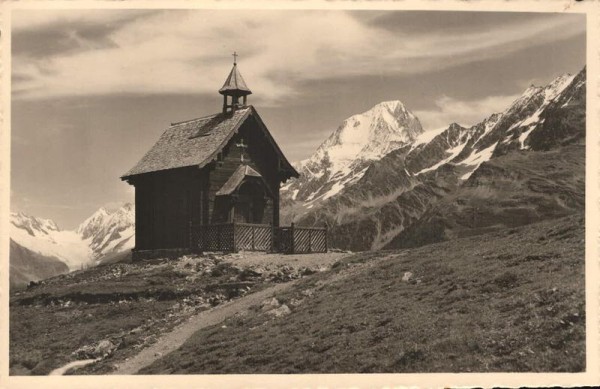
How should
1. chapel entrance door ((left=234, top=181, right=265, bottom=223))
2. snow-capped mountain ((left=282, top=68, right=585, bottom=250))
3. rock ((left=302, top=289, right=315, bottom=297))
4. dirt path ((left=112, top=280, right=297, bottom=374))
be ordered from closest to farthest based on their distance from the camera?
1. dirt path ((left=112, top=280, right=297, bottom=374))
2. rock ((left=302, top=289, right=315, bottom=297))
3. chapel entrance door ((left=234, top=181, right=265, bottom=223))
4. snow-capped mountain ((left=282, top=68, right=585, bottom=250))

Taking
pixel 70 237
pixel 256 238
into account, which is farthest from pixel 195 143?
pixel 70 237

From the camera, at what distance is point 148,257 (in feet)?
134

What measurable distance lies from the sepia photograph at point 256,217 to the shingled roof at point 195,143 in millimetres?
124

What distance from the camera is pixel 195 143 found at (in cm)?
4056

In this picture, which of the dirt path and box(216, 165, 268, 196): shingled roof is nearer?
the dirt path

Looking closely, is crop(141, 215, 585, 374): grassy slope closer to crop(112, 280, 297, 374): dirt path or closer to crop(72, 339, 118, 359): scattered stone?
crop(112, 280, 297, 374): dirt path

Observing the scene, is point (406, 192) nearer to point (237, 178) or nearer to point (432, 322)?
point (237, 178)

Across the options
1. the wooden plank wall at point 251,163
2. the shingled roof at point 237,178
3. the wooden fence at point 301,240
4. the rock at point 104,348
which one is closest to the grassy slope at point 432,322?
the rock at point 104,348

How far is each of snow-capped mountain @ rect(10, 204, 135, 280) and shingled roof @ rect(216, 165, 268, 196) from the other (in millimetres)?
5800

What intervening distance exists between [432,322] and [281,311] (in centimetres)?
592

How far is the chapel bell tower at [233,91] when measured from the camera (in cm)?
3981

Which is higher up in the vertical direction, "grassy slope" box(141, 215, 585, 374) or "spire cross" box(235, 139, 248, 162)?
"spire cross" box(235, 139, 248, 162)

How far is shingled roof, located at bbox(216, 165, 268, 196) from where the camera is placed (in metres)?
38.8

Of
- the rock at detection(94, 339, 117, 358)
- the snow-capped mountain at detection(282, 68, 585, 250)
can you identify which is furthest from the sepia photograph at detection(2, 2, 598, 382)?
the snow-capped mountain at detection(282, 68, 585, 250)
